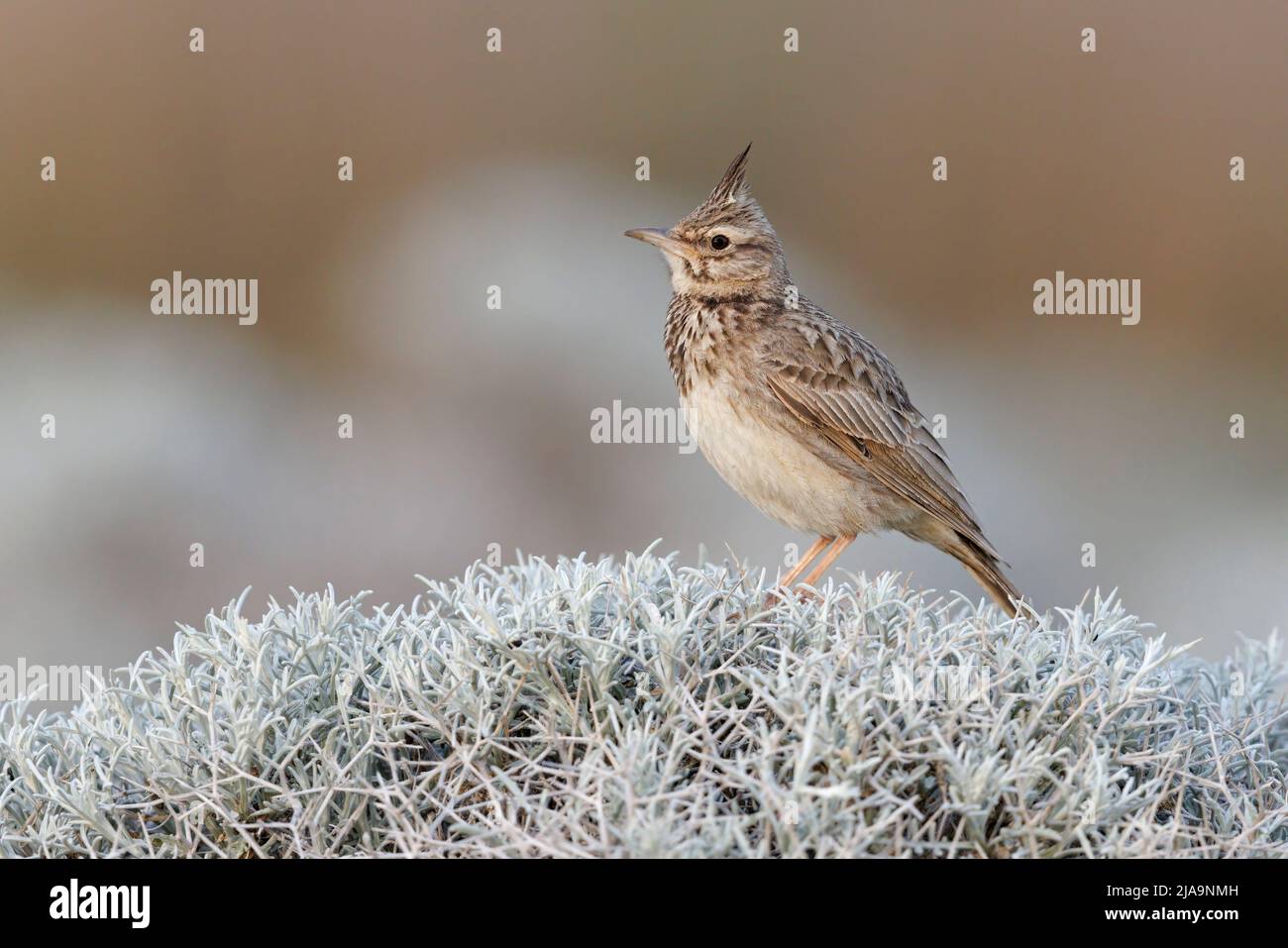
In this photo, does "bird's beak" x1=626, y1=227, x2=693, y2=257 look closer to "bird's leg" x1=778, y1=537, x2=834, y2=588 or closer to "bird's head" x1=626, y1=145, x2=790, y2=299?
"bird's head" x1=626, y1=145, x2=790, y2=299

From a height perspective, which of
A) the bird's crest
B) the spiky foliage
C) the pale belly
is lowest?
the spiky foliage

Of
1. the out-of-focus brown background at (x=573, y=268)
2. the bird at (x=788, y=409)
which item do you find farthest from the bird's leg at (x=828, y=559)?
the out-of-focus brown background at (x=573, y=268)

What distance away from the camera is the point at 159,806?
7.93 ft

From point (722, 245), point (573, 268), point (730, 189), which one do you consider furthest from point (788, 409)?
point (573, 268)

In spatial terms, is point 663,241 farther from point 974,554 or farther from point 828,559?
point 974,554

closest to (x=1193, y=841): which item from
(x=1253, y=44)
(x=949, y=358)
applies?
(x=949, y=358)

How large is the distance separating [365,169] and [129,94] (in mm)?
1970

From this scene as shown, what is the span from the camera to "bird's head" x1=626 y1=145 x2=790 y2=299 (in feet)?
14.2

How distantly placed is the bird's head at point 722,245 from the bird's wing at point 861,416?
10.5 inches

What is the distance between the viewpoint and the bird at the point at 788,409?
163 inches

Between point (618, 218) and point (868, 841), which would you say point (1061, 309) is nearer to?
point (618, 218)

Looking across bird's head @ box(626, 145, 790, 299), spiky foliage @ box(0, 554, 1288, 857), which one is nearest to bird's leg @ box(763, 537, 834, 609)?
spiky foliage @ box(0, 554, 1288, 857)

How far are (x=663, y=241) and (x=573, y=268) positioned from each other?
17.8 ft

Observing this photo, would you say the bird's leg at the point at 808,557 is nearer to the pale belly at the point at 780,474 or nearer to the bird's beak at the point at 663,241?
the pale belly at the point at 780,474
